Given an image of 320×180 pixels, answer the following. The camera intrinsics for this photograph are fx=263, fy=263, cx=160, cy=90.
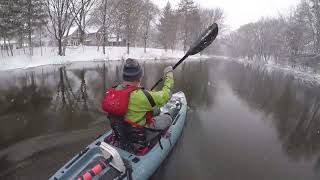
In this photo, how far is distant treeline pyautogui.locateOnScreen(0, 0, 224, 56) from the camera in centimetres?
2744

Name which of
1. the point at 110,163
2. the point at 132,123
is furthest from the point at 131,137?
the point at 110,163

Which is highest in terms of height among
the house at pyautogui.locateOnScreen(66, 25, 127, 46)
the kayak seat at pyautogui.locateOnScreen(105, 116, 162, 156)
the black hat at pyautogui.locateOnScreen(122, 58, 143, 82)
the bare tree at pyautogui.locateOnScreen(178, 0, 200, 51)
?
the bare tree at pyautogui.locateOnScreen(178, 0, 200, 51)

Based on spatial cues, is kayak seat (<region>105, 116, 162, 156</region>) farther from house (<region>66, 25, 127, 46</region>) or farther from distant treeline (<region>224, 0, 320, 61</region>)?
house (<region>66, 25, 127, 46</region>)

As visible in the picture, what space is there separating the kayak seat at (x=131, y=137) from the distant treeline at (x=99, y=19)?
24062mm

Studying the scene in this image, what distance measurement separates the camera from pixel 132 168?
4449mm

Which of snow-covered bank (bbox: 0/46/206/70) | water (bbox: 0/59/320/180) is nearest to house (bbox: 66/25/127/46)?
snow-covered bank (bbox: 0/46/206/70)

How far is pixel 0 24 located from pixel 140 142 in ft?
80.4

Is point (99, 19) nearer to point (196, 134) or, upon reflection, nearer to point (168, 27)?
point (168, 27)

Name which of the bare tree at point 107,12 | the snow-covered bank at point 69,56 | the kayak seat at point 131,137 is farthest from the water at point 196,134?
the bare tree at point 107,12

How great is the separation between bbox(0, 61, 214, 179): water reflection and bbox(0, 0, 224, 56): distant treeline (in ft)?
46.3

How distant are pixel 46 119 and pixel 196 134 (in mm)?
5083

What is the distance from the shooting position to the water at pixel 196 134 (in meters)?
6.11

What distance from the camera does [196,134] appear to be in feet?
27.2

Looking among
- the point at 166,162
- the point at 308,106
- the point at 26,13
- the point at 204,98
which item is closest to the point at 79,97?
the point at 204,98
